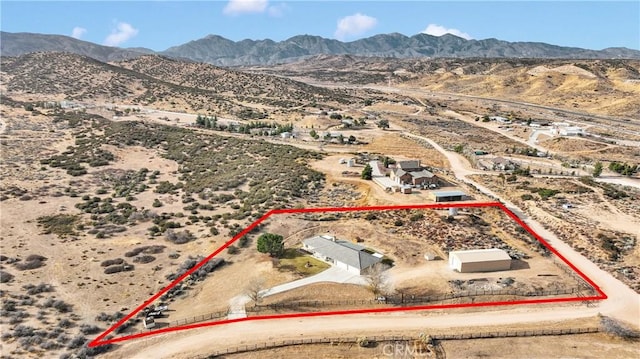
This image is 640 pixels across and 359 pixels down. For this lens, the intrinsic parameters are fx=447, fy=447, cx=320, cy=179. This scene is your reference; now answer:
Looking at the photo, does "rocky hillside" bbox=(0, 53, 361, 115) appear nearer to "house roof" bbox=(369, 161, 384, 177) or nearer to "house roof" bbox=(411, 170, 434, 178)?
"house roof" bbox=(369, 161, 384, 177)

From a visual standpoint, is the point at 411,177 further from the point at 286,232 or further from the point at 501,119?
the point at 501,119

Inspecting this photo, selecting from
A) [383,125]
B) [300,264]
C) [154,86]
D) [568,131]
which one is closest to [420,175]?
[300,264]

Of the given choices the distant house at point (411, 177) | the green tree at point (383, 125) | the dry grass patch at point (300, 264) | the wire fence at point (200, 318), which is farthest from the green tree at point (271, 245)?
the green tree at point (383, 125)

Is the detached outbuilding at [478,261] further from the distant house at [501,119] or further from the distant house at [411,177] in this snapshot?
the distant house at [501,119]

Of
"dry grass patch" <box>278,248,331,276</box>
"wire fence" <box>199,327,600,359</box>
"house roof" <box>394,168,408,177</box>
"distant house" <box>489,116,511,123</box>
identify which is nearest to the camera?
"wire fence" <box>199,327,600,359</box>

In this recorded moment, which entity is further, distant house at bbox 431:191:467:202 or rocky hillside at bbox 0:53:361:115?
rocky hillside at bbox 0:53:361:115

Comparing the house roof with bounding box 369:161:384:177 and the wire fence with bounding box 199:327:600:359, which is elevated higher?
the house roof with bounding box 369:161:384:177

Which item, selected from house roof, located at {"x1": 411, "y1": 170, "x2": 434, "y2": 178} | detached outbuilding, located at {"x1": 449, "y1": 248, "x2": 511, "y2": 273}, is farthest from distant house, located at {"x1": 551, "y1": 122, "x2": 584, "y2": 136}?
detached outbuilding, located at {"x1": 449, "y1": 248, "x2": 511, "y2": 273}

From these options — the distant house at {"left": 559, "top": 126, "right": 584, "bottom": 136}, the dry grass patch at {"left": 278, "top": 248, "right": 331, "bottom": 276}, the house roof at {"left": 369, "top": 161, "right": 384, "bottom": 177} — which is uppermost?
the distant house at {"left": 559, "top": 126, "right": 584, "bottom": 136}
